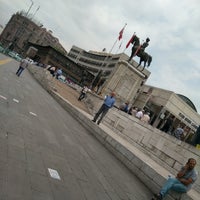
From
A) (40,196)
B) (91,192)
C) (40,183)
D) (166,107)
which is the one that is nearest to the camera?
(40,196)

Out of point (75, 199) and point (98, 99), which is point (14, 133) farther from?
point (98, 99)

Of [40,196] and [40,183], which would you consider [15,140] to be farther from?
[40,196]

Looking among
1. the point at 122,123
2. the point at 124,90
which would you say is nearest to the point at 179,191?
the point at 122,123

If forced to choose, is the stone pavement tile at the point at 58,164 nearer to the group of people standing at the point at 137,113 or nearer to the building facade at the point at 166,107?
the group of people standing at the point at 137,113

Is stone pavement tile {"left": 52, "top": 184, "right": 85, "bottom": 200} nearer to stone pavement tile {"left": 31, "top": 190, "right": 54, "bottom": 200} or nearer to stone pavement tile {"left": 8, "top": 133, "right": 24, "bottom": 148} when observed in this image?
stone pavement tile {"left": 31, "top": 190, "right": 54, "bottom": 200}

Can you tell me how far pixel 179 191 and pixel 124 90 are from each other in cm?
2668

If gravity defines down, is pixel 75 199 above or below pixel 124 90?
below

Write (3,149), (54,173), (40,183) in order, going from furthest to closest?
(54,173) < (3,149) < (40,183)

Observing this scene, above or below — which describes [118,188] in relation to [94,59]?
below

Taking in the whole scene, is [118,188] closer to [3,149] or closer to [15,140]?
[15,140]

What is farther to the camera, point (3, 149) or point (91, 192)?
point (91, 192)

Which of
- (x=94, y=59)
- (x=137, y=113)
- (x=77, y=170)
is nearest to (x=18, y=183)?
(x=77, y=170)

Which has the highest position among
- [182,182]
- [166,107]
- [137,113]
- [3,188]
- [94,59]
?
[94,59]

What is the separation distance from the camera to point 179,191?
24.0 ft
